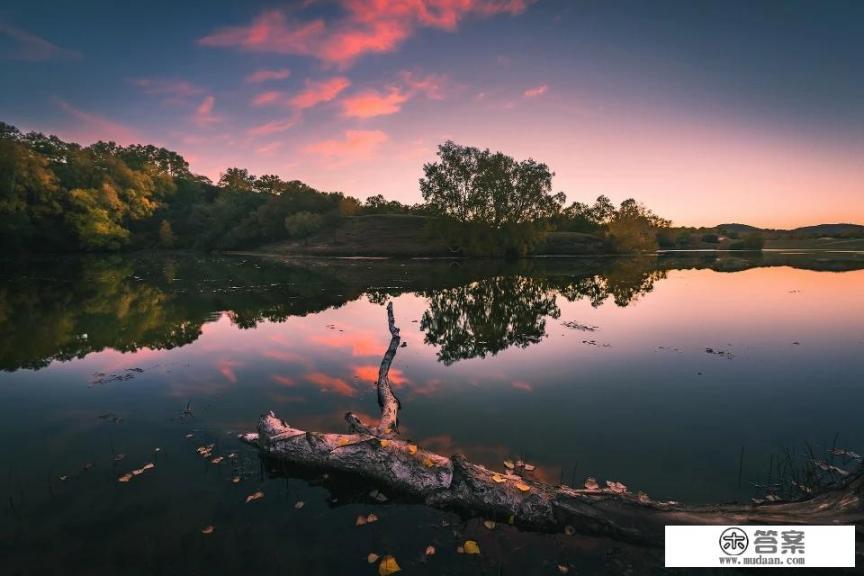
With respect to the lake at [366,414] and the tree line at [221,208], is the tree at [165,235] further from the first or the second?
the lake at [366,414]

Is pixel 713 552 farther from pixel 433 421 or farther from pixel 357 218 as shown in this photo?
pixel 357 218

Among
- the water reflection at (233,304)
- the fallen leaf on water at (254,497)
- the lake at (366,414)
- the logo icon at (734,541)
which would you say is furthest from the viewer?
the water reflection at (233,304)

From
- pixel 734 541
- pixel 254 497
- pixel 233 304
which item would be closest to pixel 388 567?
pixel 254 497

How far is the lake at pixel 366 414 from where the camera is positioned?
→ 22.2 ft

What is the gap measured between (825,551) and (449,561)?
5.56 metres

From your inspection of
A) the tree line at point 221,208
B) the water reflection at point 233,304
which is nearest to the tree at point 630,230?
the tree line at point 221,208

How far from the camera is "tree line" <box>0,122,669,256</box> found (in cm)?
7744

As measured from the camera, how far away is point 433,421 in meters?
11.7

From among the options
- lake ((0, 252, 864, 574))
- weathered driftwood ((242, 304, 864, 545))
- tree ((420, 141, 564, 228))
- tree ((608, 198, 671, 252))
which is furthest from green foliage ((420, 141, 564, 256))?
weathered driftwood ((242, 304, 864, 545))

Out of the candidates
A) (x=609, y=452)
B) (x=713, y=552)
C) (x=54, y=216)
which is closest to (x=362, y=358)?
(x=609, y=452)

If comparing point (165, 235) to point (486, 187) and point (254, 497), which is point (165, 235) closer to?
point (486, 187)

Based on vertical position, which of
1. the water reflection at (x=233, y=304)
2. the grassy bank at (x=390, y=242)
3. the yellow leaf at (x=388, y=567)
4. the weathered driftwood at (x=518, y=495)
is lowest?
the yellow leaf at (x=388, y=567)

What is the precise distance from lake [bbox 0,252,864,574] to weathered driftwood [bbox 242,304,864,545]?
303mm

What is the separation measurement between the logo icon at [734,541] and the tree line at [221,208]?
285ft
